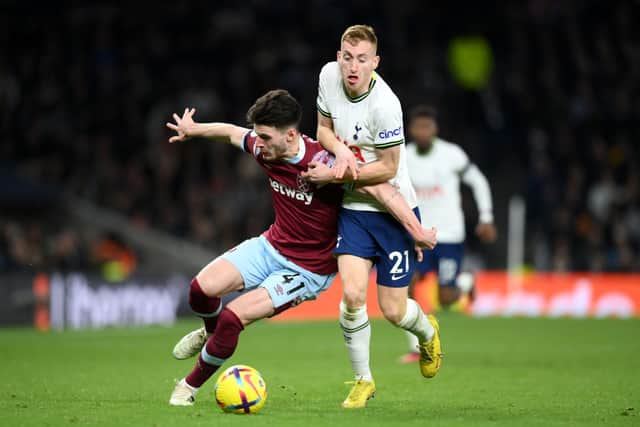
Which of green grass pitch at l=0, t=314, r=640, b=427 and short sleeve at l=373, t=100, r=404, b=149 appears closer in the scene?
green grass pitch at l=0, t=314, r=640, b=427

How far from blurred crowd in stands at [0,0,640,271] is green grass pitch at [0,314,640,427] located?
5.16 m

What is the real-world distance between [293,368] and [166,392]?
2.59 m

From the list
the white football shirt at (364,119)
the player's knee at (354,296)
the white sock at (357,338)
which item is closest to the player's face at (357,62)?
the white football shirt at (364,119)

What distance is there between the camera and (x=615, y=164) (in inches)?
864

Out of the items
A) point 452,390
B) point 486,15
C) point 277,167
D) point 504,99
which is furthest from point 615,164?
point 277,167

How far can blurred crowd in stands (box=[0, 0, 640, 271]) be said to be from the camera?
871 inches

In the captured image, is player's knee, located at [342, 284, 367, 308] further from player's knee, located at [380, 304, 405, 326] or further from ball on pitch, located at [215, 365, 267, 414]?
ball on pitch, located at [215, 365, 267, 414]

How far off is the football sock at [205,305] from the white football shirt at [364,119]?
1.21 m

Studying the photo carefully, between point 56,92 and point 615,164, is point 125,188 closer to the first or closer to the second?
point 56,92

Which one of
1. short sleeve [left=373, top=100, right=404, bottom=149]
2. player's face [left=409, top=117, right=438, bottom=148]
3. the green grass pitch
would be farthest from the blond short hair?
player's face [left=409, top=117, right=438, bottom=148]

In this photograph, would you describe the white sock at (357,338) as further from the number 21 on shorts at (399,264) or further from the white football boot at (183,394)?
the white football boot at (183,394)

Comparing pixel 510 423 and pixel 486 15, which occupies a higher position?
pixel 486 15

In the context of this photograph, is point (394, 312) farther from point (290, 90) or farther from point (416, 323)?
point (290, 90)

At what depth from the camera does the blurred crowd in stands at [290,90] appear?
871 inches
